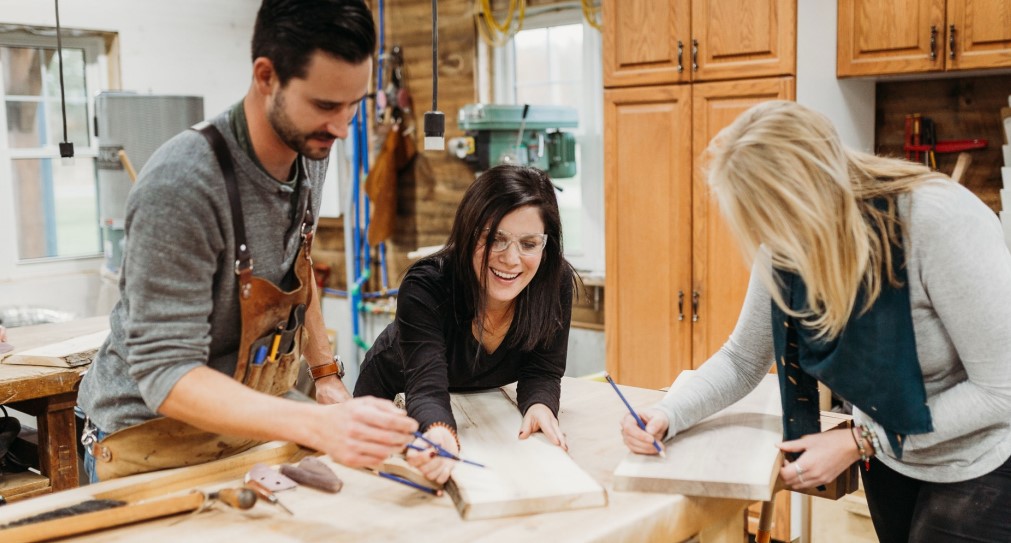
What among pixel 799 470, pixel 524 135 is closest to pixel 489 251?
pixel 799 470

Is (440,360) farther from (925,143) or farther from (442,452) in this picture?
(925,143)

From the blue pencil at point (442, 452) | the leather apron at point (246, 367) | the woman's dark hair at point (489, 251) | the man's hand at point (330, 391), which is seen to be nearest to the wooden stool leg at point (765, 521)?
the woman's dark hair at point (489, 251)

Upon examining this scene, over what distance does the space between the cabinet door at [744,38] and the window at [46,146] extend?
356cm

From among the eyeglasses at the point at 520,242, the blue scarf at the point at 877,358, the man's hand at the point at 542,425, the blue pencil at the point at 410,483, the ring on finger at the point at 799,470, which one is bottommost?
the ring on finger at the point at 799,470

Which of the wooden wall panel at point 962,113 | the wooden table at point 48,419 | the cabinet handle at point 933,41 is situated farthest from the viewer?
the wooden wall panel at point 962,113

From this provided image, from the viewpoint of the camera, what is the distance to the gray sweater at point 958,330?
4.74 ft

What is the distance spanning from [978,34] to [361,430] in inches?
97.6

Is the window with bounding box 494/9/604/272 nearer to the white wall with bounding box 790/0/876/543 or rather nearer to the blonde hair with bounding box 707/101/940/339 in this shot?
the white wall with bounding box 790/0/876/543

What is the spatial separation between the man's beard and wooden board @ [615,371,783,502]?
29.3 inches

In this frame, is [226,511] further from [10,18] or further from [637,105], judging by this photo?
[10,18]

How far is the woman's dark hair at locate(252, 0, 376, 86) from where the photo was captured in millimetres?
Answer: 1322

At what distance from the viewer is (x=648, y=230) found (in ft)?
11.7

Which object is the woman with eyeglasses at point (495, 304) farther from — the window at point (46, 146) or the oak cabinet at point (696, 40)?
the window at point (46, 146)

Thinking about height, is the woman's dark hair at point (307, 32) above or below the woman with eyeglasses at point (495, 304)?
above
